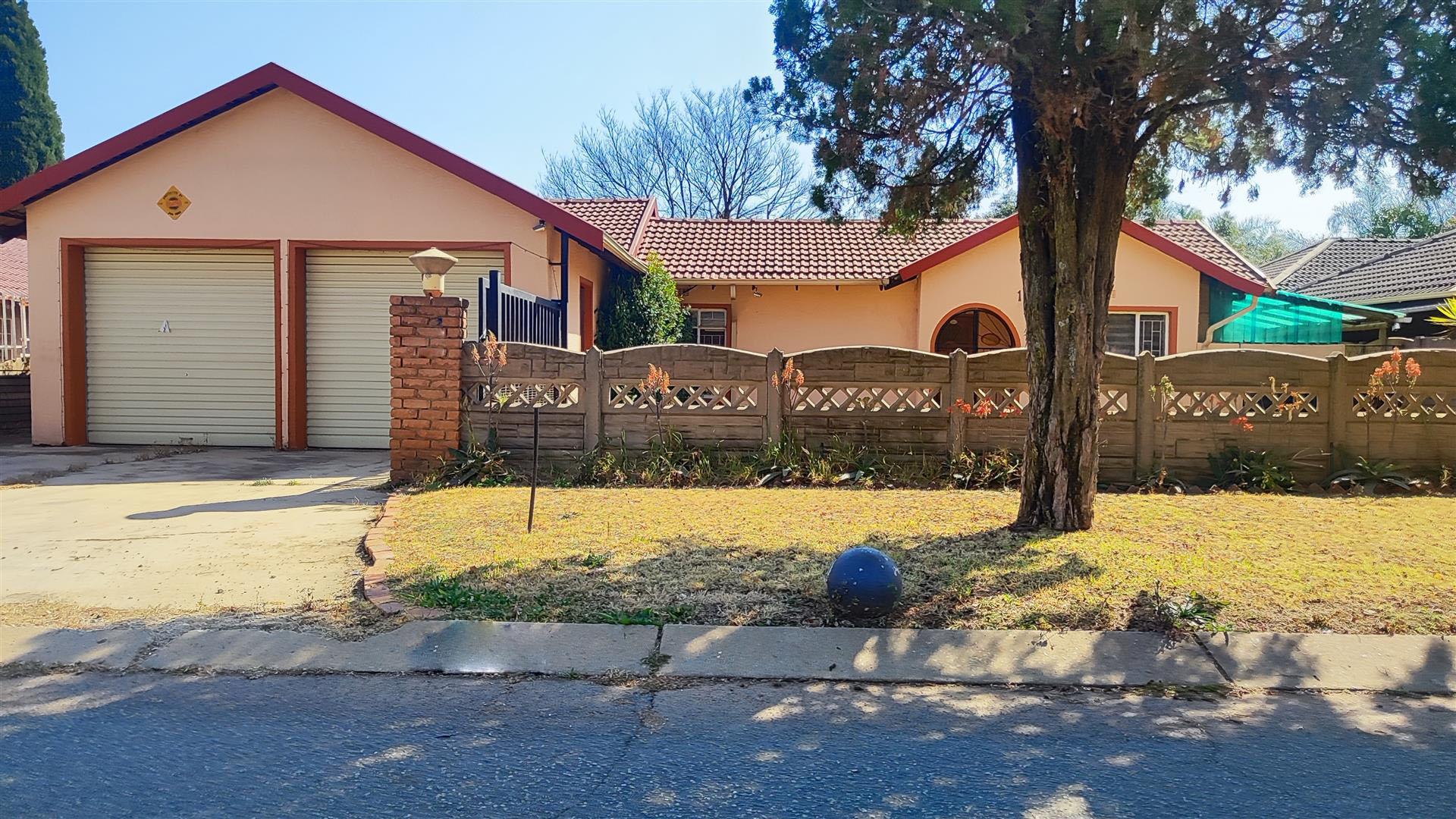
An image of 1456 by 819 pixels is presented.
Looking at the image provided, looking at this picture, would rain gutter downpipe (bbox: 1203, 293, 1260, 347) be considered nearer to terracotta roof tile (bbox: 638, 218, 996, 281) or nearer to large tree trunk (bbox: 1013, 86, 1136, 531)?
terracotta roof tile (bbox: 638, 218, 996, 281)

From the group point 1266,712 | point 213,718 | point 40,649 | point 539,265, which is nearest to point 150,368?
point 539,265

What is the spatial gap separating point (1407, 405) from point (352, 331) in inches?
507

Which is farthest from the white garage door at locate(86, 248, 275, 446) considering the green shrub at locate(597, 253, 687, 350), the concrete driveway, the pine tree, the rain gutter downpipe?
the pine tree

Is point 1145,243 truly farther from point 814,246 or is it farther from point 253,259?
point 253,259

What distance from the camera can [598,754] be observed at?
A: 3.82 m

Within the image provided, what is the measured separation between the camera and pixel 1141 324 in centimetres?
1784

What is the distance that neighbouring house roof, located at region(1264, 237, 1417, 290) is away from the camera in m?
24.7

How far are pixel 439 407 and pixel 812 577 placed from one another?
5.24 m

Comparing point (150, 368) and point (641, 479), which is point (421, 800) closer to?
point (641, 479)

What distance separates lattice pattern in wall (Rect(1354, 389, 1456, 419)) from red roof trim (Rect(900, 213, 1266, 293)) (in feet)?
23.4

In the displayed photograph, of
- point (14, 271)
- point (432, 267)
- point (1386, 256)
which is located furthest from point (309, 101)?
point (1386, 256)

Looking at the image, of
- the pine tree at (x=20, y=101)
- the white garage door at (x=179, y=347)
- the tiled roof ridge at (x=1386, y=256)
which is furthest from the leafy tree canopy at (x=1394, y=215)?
the pine tree at (x=20, y=101)

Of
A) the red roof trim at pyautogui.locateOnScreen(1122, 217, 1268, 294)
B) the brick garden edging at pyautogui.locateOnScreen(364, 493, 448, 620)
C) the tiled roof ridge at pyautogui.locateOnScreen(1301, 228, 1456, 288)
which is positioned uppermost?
the tiled roof ridge at pyautogui.locateOnScreen(1301, 228, 1456, 288)

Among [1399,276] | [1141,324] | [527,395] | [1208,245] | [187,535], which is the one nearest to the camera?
[187,535]
